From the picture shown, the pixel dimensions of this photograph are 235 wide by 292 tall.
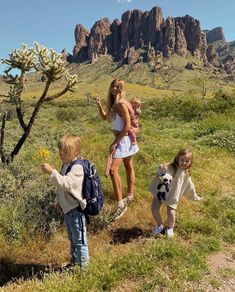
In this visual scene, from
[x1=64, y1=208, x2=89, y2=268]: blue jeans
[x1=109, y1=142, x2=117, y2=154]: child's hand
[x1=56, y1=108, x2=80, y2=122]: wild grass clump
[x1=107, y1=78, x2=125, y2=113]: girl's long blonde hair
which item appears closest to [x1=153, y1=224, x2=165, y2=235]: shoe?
[x1=109, y1=142, x2=117, y2=154]: child's hand

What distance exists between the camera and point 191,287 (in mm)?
4926

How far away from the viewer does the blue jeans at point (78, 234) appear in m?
5.10

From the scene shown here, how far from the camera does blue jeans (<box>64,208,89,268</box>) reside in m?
5.10

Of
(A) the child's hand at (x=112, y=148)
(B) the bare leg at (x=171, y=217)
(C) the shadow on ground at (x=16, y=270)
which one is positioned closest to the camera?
(C) the shadow on ground at (x=16, y=270)

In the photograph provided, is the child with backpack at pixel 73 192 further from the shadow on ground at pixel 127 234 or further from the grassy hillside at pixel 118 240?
the shadow on ground at pixel 127 234

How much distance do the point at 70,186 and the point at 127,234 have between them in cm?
223

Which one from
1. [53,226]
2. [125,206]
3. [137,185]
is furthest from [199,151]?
[53,226]

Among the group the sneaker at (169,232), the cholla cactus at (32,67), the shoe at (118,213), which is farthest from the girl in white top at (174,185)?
the cholla cactus at (32,67)

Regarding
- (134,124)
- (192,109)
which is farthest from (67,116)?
(134,124)

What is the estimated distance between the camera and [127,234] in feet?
22.0

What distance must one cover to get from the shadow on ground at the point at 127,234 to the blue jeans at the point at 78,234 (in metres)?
1.25

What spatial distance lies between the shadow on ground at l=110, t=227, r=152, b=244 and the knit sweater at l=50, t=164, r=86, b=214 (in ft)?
5.37

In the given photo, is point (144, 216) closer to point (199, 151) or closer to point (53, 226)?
point (53, 226)

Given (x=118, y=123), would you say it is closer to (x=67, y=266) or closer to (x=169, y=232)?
(x=169, y=232)
